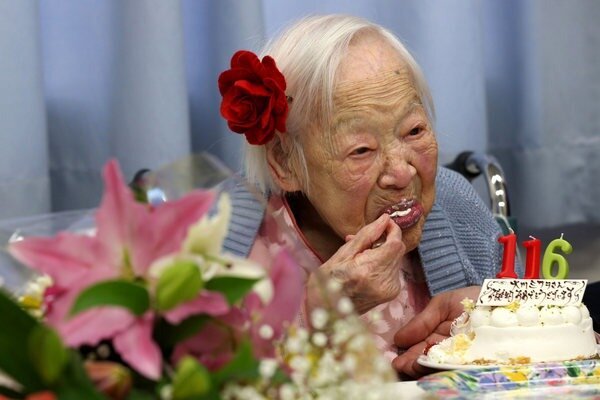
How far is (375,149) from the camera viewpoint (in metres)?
1.54

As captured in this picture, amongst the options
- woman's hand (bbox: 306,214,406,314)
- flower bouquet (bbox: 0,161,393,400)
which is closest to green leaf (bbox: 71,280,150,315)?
flower bouquet (bbox: 0,161,393,400)

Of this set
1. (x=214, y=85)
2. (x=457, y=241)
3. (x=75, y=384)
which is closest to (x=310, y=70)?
(x=457, y=241)

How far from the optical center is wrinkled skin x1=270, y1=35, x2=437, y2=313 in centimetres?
154

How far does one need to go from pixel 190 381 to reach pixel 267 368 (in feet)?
0.17

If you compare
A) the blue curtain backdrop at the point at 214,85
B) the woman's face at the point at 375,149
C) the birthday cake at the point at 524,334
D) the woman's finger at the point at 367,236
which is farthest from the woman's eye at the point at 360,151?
the blue curtain backdrop at the point at 214,85

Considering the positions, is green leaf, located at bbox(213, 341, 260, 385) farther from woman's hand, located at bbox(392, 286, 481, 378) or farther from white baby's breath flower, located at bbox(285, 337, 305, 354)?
woman's hand, located at bbox(392, 286, 481, 378)

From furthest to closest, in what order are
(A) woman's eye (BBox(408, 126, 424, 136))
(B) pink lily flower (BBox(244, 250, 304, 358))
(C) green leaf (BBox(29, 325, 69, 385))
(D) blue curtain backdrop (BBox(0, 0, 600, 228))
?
(D) blue curtain backdrop (BBox(0, 0, 600, 228)) → (A) woman's eye (BBox(408, 126, 424, 136)) → (B) pink lily flower (BBox(244, 250, 304, 358)) → (C) green leaf (BBox(29, 325, 69, 385))

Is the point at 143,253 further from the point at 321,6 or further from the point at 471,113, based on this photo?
the point at 471,113

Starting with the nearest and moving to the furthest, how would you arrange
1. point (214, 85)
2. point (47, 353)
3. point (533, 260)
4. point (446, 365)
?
point (47, 353) → point (446, 365) → point (533, 260) → point (214, 85)

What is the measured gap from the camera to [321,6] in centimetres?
228

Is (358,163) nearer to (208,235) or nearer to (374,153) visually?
(374,153)

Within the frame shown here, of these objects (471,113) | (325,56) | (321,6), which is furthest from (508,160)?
(325,56)

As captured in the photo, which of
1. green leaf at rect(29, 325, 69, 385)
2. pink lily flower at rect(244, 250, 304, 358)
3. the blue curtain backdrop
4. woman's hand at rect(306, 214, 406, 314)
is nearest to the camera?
green leaf at rect(29, 325, 69, 385)

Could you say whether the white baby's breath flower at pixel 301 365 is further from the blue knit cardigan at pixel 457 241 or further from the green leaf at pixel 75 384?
the blue knit cardigan at pixel 457 241
